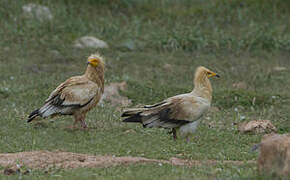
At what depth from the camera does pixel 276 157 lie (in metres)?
6.15

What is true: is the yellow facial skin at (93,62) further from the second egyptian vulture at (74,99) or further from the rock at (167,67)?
the rock at (167,67)

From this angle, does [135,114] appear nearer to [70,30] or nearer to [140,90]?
[140,90]

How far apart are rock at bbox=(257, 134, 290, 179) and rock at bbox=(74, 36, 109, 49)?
11401 mm

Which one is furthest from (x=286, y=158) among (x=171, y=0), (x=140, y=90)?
(x=171, y=0)

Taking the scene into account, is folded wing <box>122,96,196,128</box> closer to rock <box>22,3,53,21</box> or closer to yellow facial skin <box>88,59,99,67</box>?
yellow facial skin <box>88,59,99,67</box>

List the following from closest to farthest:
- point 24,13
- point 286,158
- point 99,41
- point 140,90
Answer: point 286,158 < point 140,90 < point 99,41 < point 24,13

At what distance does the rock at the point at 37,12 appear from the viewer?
18.7 m

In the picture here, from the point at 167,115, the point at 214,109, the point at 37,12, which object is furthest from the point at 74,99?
the point at 37,12

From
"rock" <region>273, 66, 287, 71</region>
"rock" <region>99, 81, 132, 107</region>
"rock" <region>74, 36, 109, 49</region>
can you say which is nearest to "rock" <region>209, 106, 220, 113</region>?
"rock" <region>99, 81, 132, 107</region>

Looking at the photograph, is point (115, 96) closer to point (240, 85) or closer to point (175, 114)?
point (240, 85)

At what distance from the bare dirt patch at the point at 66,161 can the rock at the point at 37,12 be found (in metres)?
11.3

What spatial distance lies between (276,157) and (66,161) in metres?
2.77

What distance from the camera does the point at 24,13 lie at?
743 inches

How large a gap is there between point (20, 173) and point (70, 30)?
450 inches
